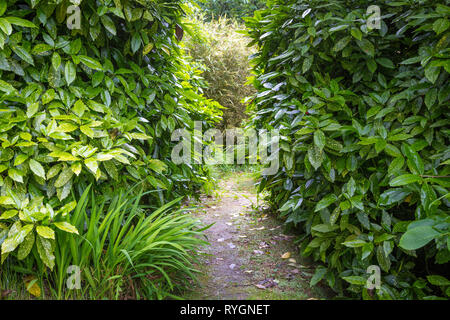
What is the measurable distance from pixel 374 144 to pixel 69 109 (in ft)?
5.67

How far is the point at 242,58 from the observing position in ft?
25.2

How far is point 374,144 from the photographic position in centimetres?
158

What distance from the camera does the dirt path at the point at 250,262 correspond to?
A: 1.74m

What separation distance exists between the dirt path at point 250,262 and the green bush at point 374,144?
9.4 inches

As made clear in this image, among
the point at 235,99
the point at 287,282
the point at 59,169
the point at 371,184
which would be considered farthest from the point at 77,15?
the point at 235,99

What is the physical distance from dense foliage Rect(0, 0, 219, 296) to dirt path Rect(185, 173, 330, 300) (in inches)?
24.1

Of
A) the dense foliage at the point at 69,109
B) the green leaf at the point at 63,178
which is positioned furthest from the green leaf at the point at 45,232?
the green leaf at the point at 63,178

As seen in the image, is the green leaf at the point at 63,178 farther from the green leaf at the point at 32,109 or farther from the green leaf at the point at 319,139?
the green leaf at the point at 319,139

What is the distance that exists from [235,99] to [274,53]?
200 inches

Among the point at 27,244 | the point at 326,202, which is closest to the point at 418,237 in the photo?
the point at 326,202

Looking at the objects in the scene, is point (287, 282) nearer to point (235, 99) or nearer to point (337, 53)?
point (337, 53)

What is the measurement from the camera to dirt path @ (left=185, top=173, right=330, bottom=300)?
1.74 metres

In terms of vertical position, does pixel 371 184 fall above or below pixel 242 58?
below

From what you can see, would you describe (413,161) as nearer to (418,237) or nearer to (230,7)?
(418,237)
